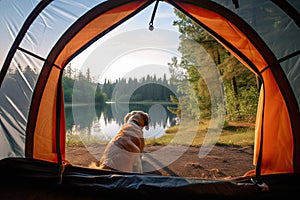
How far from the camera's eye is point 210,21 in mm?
1649

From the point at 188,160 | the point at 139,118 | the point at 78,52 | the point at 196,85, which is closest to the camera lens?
the point at 78,52

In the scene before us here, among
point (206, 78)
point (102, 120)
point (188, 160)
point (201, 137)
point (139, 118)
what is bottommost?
point (188, 160)

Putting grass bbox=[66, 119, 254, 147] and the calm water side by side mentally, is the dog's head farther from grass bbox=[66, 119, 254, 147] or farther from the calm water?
grass bbox=[66, 119, 254, 147]

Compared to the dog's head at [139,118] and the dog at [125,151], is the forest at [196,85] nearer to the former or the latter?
the dog's head at [139,118]

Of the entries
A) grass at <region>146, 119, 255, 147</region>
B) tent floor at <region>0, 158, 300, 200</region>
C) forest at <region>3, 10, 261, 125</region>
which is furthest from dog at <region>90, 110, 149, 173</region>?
forest at <region>3, 10, 261, 125</region>

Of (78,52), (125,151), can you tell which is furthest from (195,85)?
(78,52)

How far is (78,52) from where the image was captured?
1.79 m

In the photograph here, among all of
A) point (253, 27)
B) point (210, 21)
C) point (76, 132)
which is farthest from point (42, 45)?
point (76, 132)

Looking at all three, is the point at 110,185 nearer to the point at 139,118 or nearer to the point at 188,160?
the point at 139,118

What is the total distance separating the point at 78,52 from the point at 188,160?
2048 mm

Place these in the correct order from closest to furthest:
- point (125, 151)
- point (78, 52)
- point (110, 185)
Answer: point (110, 185) → point (78, 52) → point (125, 151)

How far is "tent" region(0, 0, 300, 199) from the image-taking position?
1379 millimetres

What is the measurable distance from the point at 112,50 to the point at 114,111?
1.13 m

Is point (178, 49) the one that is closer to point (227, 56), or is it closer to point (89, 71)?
point (227, 56)
